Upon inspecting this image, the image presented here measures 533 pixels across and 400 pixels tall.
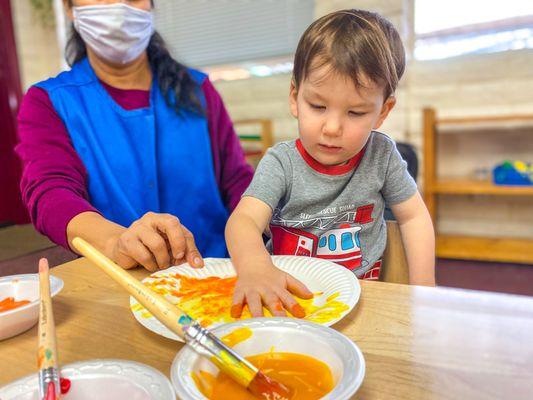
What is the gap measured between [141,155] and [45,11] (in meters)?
3.34

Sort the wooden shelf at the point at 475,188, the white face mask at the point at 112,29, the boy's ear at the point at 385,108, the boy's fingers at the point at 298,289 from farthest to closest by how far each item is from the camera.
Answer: the wooden shelf at the point at 475,188 → the white face mask at the point at 112,29 → the boy's ear at the point at 385,108 → the boy's fingers at the point at 298,289

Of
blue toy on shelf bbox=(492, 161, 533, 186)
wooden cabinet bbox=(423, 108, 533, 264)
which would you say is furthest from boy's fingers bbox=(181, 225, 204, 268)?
blue toy on shelf bbox=(492, 161, 533, 186)

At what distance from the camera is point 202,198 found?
1.30 metres

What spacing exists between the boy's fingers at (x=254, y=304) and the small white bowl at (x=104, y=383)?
0.65 ft

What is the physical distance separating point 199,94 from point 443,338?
1.01 m

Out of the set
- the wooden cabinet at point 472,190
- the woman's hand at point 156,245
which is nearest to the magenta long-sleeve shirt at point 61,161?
the woman's hand at point 156,245

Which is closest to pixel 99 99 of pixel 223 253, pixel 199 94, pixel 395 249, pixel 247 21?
pixel 199 94

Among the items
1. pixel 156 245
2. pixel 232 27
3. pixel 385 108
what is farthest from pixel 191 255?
pixel 232 27

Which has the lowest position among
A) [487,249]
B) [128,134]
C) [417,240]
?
[487,249]

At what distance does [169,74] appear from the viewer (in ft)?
4.23

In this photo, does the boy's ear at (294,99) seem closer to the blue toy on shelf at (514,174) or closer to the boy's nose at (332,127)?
the boy's nose at (332,127)

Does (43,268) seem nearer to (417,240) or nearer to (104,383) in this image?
(104,383)

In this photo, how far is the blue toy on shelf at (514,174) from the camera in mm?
2498

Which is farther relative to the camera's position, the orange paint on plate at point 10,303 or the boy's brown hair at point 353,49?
the boy's brown hair at point 353,49
